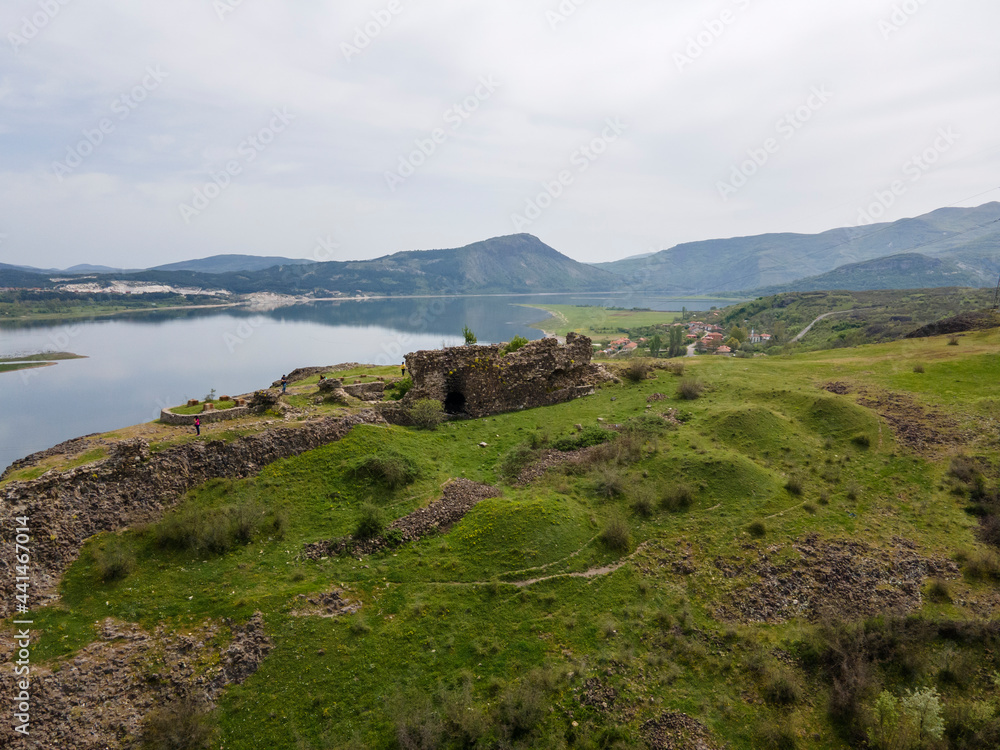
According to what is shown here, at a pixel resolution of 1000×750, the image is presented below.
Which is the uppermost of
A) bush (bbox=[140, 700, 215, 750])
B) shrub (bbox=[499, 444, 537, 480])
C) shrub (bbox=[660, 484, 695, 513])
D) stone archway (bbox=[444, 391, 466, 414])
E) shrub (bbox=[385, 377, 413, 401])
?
shrub (bbox=[385, 377, 413, 401])

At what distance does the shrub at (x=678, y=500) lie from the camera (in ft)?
49.9

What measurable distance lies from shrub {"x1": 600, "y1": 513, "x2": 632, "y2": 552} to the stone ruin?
385 inches

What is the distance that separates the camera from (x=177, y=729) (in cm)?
865

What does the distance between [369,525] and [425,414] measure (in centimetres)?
697

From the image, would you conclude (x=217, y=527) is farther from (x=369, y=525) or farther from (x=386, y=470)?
(x=386, y=470)

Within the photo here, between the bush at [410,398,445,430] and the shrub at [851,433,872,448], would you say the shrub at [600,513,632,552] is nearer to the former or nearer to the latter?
the bush at [410,398,445,430]

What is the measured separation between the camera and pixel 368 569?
12.7 meters

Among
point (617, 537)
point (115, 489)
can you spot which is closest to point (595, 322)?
point (617, 537)

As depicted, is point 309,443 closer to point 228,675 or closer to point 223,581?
point 223,581

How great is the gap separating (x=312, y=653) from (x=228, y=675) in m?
1.68

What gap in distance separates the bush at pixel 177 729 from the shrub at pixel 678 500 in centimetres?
1304

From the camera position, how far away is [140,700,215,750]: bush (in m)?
8.57

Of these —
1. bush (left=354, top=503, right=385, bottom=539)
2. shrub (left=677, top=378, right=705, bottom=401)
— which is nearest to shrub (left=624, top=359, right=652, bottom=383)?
shrub (left=677, top=378, right=705, bottom=401)

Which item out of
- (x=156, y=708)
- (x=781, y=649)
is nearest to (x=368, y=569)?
(x=156, y=708)
